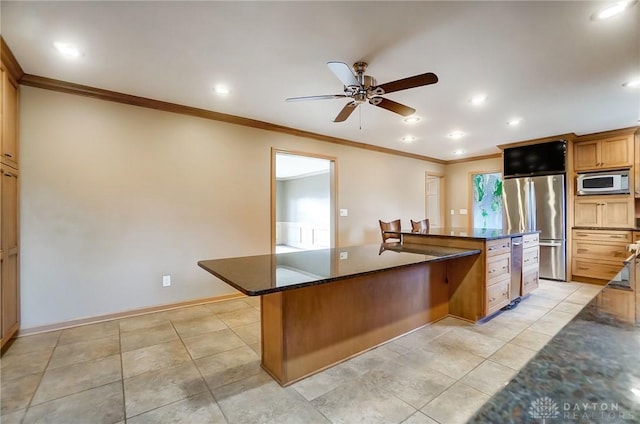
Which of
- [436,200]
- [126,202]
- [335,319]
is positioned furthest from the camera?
[436,200]

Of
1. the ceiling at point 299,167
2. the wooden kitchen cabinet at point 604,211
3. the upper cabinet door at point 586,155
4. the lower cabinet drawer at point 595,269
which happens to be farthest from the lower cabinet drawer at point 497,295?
the ceiling at point 299,167

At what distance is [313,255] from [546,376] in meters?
1.95

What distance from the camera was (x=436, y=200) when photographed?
728cm

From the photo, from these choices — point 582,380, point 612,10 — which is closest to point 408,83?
point 612,10

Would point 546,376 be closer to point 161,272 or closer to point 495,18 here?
point 495,18

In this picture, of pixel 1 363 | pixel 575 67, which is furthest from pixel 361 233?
pixel 1 363

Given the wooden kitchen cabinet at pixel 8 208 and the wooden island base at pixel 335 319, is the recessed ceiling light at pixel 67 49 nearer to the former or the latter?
the wooden kitchen cabinet at pixel 8 208

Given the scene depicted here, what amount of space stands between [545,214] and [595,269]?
1.06 metres

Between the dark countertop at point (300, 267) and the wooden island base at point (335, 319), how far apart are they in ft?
0.30

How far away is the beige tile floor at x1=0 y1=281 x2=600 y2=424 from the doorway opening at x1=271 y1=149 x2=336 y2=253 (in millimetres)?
4846

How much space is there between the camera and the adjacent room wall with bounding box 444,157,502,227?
6727 millimetres

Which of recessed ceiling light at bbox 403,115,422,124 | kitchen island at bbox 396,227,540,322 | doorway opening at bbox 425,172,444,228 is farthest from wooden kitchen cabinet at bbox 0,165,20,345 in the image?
doorway opening at bbox 425,172,444,228

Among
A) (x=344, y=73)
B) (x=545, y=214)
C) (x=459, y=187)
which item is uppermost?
(x=344, y=73)

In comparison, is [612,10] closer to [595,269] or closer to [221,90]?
[221,90]
